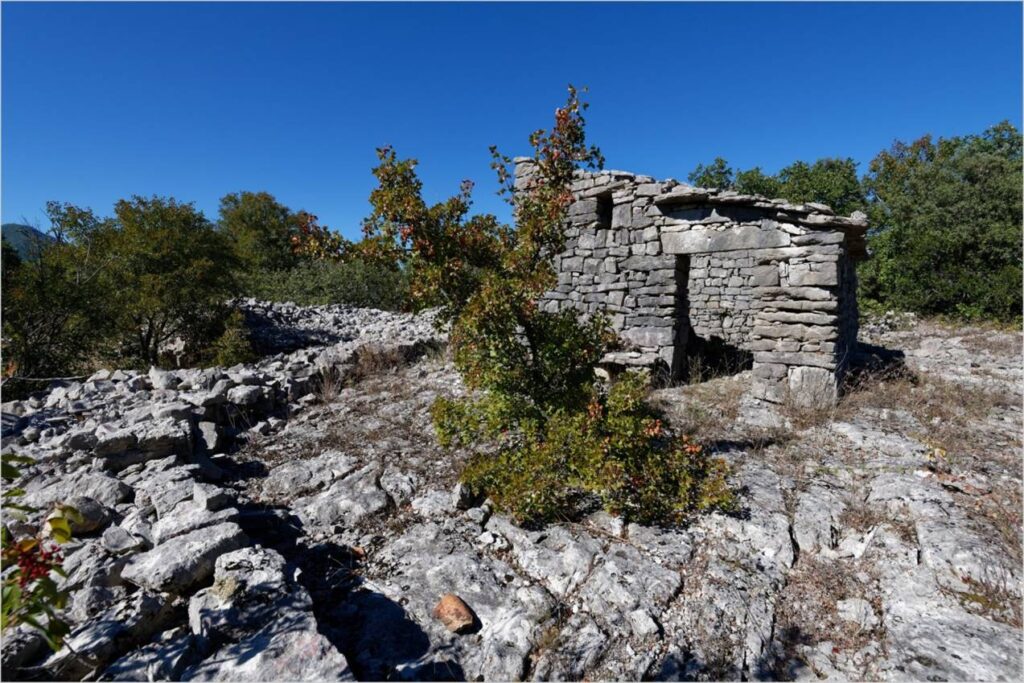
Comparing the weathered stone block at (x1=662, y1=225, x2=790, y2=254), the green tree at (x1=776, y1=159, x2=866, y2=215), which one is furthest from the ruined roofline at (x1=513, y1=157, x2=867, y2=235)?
the green tree at (x1=776, y1=159, x2=866, y2=215)

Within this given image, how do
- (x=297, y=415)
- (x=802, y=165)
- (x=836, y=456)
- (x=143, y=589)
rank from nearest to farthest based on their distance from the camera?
1. (x=143, y=589)
2. (x=836, y=456)
3. (x=297, y=415)
4. (x=802, y=165)

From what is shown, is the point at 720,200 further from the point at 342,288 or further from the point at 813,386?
the point at 342,288

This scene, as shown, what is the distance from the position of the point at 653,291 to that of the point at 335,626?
237 inches

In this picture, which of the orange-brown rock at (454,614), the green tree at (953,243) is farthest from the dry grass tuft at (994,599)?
the green tree at (953,243)

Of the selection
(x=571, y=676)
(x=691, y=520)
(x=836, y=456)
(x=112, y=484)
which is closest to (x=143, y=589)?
(x=112, y=484)

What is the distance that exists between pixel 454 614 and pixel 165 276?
9.97 m

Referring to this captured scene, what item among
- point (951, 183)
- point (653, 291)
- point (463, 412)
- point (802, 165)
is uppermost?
point (802, 165)

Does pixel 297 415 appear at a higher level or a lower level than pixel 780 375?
lower

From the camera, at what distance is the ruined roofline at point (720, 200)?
6121 millimetres

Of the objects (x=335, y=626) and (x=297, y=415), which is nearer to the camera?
(x=335, y=626)

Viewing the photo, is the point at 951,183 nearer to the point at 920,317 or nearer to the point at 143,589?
the point at 920,317

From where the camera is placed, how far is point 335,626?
2.80 m

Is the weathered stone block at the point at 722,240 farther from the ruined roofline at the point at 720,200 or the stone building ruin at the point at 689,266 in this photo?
the ruined roofline at the point at 720,200

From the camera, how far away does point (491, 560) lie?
3.34 metres
